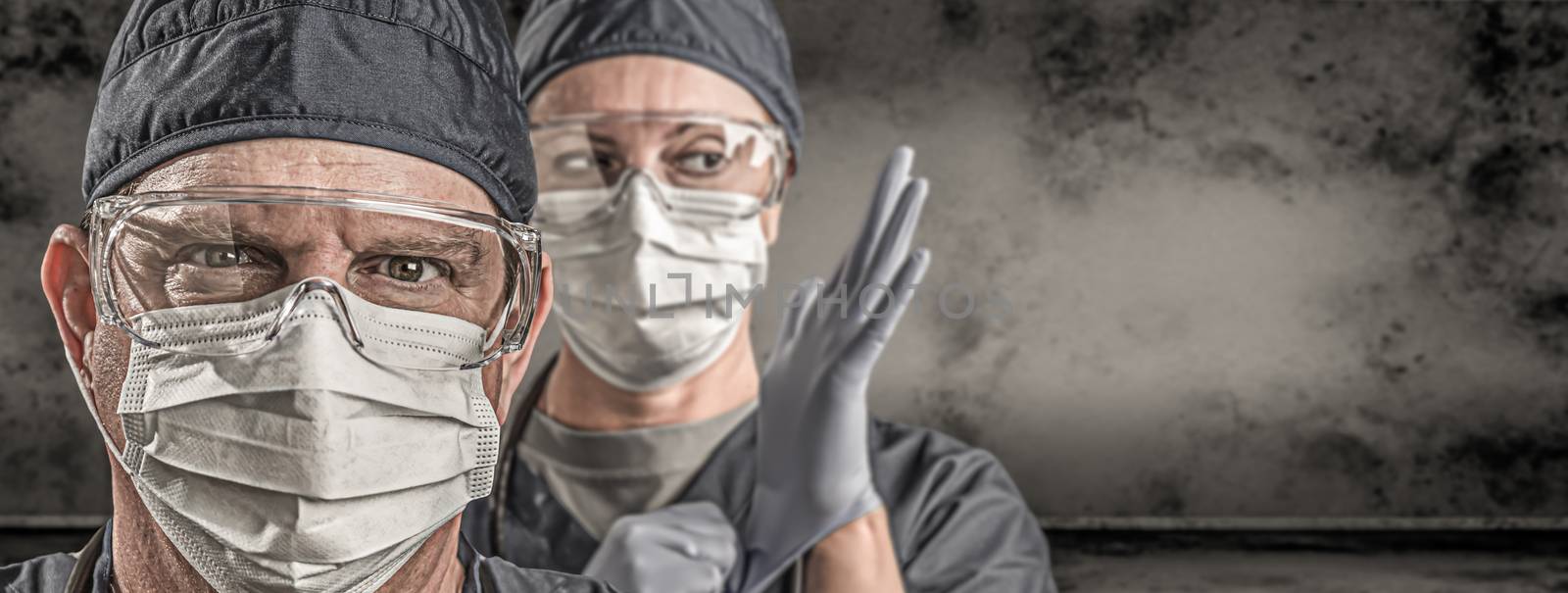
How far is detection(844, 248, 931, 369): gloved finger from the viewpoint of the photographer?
209 cm

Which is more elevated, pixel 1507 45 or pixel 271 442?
pixel 1507 45

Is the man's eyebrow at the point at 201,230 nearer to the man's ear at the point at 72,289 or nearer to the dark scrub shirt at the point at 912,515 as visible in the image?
the man's ear at the point at 72,289

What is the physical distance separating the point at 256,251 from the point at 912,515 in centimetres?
134

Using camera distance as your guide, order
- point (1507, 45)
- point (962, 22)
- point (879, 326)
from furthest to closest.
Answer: point (1507, 45) < point (962, 22) < point (879, 326)

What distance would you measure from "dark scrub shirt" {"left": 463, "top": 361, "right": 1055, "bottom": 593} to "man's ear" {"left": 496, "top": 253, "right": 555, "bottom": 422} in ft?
2.87

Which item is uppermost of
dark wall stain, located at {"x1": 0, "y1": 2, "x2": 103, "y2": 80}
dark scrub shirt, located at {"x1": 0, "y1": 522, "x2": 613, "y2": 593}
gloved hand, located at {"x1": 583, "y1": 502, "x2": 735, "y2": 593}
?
dark wall stain, located at {"x1": 0, "y1": 2, "x2": 103, "y2": 80}

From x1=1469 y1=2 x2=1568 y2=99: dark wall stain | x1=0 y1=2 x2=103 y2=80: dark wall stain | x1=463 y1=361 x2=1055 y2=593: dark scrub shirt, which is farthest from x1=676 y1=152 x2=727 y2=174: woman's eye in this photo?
x1=1469 y1=2 x2=1568 y2=99: dark wall stain

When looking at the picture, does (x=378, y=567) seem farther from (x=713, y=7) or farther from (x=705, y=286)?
(x=713, y=7)

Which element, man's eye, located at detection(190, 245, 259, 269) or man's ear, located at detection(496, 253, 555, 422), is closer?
man's eye, located at detection(190, 245, 259, 269)

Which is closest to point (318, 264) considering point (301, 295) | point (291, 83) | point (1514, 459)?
point (301, 295)

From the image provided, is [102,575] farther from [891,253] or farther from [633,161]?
[891,253]

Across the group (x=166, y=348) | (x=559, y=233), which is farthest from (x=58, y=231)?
(x=559, y=233)

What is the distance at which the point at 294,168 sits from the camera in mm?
1180

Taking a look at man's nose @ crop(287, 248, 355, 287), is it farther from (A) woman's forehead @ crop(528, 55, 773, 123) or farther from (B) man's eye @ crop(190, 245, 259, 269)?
(A) woman's forehead @ crop(528, 55, 773, 123)
